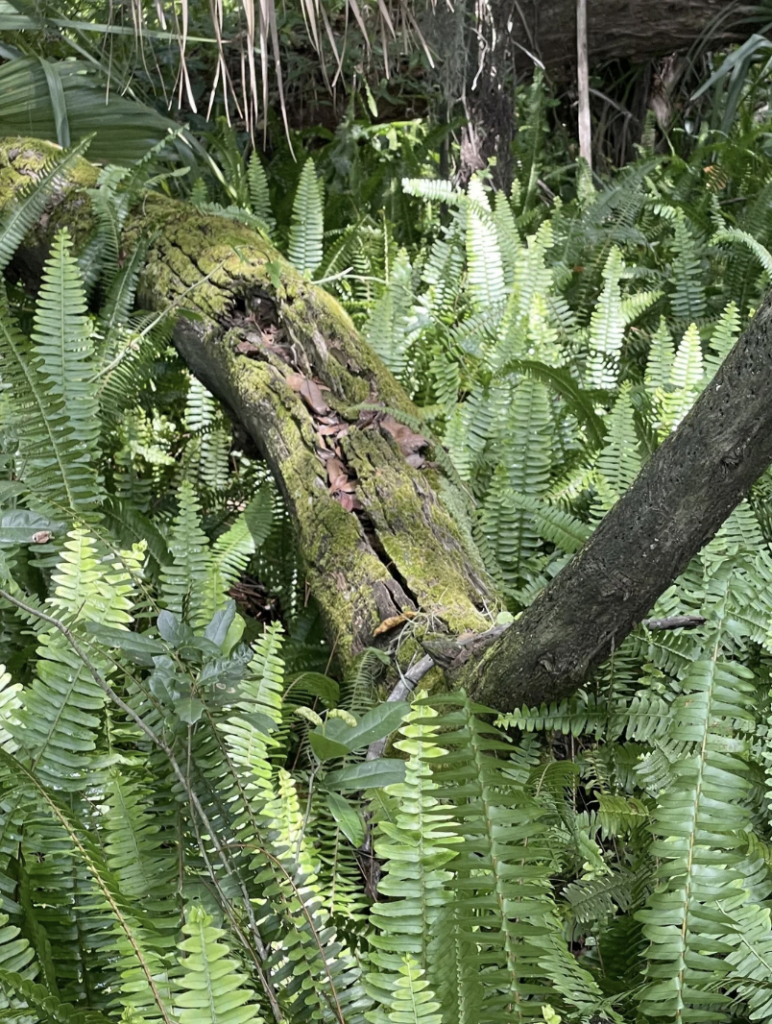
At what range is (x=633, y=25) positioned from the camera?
4871 millimetres

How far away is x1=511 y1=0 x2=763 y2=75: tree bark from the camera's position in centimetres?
476

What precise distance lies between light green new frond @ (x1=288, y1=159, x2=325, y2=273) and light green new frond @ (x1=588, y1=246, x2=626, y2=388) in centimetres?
103

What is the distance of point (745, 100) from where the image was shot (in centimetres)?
480

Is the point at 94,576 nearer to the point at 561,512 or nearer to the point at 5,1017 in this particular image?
the point at 5,1017

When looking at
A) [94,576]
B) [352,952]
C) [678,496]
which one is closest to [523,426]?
[678,496]

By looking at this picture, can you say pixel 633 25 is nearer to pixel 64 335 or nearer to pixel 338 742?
pixel 64 335

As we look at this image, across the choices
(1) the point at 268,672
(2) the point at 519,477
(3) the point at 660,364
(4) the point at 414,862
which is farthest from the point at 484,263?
(4) the point at 414,862

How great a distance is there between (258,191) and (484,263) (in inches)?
42.2

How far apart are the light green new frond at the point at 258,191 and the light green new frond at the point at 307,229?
1.24ft

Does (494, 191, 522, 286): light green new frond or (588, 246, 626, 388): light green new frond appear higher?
(494, 191, 522, 286): light green new frond

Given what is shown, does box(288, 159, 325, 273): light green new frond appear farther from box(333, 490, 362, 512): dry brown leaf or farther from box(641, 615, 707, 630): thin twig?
box(641, 615, 707, 630): thin twig

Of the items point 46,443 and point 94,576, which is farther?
point 46,443

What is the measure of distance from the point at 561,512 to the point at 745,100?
154 inches

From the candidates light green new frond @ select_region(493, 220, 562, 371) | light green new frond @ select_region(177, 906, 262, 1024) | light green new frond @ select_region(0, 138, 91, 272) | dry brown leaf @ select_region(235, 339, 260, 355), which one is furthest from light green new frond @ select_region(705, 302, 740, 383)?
light green new frond @ select_region(177, 906, 262, 1024)
